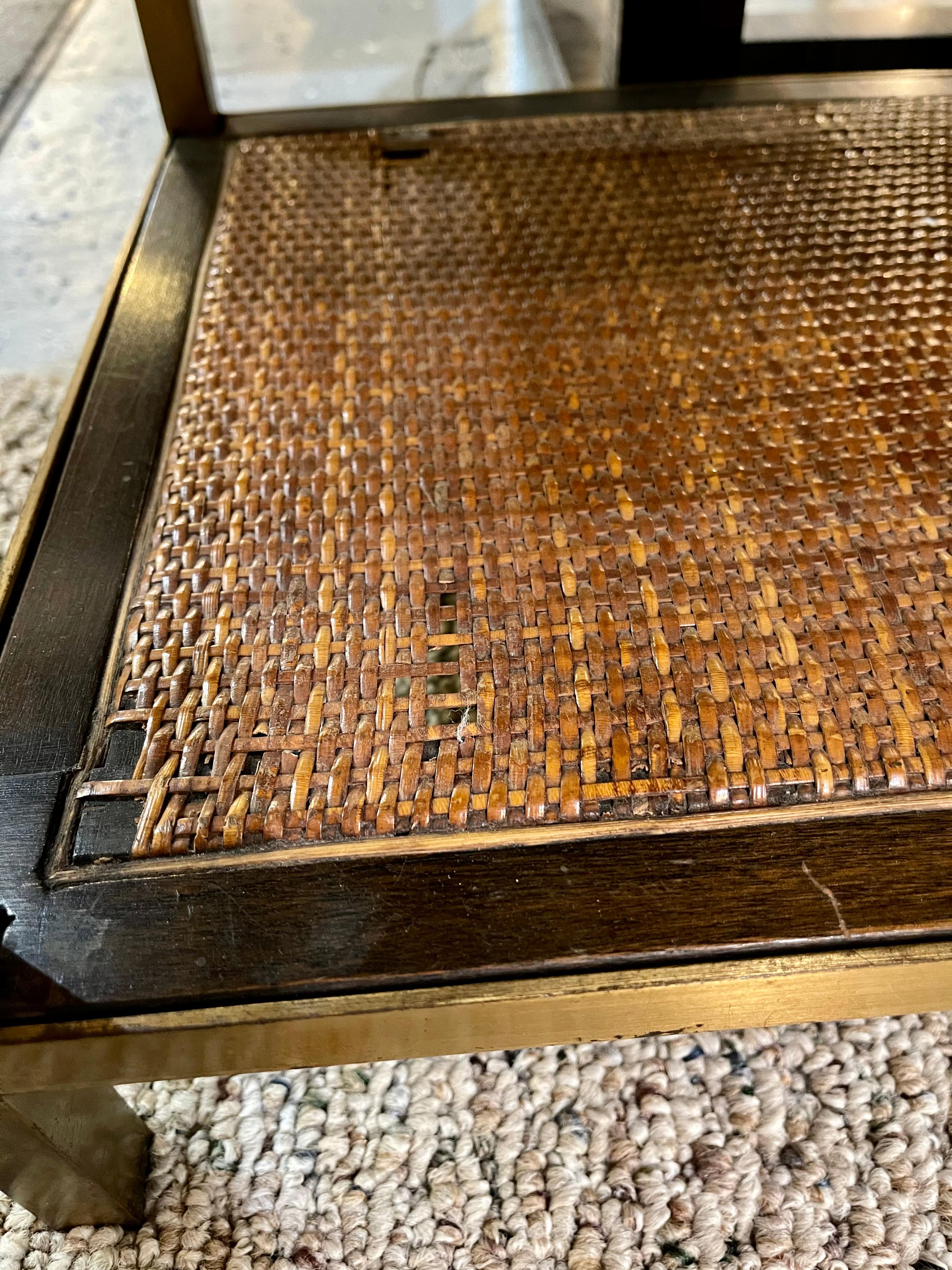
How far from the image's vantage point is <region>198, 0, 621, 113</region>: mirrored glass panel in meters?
1.74

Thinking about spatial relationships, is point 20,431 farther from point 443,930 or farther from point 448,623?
point 443,930

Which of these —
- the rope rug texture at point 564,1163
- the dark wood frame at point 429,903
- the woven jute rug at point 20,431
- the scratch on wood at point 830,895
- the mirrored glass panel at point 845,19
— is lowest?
the rope rug texture at point 564,1163

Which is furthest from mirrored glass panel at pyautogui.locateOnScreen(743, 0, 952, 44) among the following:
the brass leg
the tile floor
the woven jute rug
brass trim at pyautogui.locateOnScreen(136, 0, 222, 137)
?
the brass leg

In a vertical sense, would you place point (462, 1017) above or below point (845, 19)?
below

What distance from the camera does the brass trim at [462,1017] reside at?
47 cm

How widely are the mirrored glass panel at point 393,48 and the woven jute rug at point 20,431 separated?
0.82 m

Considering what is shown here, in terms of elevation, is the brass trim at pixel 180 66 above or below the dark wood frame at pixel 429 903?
above

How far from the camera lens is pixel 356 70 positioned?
1.92 meters

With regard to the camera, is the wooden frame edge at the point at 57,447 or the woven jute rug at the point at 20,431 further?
the woven jute rug at the point at 20,431

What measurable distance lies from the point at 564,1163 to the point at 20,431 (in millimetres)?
1000

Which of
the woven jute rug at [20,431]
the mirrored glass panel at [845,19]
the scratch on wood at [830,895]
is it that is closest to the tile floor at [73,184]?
the woven jute rug at [20,431]

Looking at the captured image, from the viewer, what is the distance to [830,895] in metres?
0.48

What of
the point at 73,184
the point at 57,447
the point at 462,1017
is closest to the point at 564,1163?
the point at 462,1017

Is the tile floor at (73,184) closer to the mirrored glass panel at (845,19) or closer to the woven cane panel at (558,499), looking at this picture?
the woven cane panel at (558,499)
